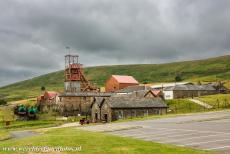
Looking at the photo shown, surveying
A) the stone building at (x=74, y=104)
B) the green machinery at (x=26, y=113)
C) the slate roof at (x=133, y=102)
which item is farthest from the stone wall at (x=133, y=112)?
the green machinery at (x=26, y=113)

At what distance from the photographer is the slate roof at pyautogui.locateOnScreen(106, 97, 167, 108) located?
243 feet

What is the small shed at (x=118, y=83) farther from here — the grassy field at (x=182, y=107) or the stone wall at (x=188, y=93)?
the grassy field at (x=182, y=107)

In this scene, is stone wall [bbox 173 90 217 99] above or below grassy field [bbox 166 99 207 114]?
above

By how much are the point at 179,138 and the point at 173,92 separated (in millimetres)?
83565

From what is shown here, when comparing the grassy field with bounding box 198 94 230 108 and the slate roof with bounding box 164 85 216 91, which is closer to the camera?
the grassy field with bounding box 198 94 230 108

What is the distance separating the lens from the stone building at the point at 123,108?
73.4m

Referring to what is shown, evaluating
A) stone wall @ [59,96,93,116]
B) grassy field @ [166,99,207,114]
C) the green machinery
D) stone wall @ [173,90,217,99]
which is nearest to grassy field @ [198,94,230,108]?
grassy field @ [166,99,207,114]

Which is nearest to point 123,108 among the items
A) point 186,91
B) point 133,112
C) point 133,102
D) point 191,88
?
point 133,112

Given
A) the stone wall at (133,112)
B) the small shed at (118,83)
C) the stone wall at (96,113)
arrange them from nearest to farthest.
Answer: the stone wall at (133,112) → the stone wall at (96,113) → the small shed at (118,83)

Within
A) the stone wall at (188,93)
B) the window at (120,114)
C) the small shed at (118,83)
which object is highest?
the small shed at (118,83)

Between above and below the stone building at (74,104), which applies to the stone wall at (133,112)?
below

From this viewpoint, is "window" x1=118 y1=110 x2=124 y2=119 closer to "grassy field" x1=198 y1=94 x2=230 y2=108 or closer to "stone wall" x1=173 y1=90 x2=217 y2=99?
"grassy field" x1=198 y1=94 x2=230 y2=108

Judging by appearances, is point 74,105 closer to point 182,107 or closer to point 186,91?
point 182,107

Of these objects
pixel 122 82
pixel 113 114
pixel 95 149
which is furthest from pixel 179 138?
pixel 122 82
